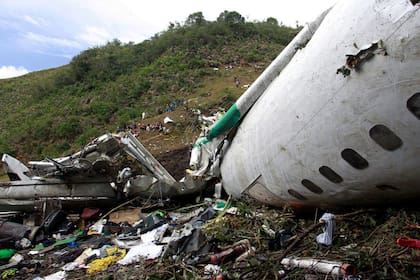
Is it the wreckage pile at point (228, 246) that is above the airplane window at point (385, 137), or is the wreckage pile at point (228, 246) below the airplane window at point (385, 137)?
below

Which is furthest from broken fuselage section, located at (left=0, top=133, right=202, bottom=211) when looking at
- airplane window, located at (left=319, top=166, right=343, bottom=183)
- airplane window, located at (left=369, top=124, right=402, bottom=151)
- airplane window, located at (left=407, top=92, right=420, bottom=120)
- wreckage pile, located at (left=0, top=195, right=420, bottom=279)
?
airplane window, located at (left=407, top=92, right=420, bottom=120)

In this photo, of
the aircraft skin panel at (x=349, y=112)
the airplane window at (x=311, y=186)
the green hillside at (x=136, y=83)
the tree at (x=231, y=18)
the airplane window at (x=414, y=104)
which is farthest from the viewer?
the tree at (x=231, y=18)

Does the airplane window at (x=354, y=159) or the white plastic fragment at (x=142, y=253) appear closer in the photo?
the airplane window at (x=354, y=159)

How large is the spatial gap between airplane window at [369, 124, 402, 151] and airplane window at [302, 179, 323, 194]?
1.32 m

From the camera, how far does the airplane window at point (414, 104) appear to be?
13.4ft

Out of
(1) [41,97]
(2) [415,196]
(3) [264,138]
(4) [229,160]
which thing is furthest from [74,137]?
(2) [415,196]

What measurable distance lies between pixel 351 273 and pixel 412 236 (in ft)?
3.53

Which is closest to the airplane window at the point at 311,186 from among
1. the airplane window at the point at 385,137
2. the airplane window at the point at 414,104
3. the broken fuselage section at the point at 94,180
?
the airplane window at the point at 385,137

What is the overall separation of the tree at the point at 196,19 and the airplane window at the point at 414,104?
34555mm

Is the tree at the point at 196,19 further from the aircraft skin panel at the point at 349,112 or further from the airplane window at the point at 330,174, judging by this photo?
the airplane window at the point at 330,174

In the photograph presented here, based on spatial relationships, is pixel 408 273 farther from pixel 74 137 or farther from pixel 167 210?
pixel 74 137

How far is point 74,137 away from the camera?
25.1m

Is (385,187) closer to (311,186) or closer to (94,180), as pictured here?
(311,186)

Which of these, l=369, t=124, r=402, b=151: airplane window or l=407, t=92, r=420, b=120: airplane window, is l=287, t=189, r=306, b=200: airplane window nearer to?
l=369, t=124, r=402, b=151: airplane window
